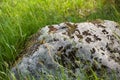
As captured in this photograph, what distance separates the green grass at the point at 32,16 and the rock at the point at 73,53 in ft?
1.25

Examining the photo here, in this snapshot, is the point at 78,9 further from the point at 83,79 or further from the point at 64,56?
the point at 83,79

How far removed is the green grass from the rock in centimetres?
38

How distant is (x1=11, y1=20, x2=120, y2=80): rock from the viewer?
337 cm

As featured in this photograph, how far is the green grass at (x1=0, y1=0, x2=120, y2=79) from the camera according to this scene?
426 centimetres

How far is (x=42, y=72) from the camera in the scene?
3.41 m

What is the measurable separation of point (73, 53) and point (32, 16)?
59.2 inches

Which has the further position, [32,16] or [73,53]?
[32,16]

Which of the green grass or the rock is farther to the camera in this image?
the green grass

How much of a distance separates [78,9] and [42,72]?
8.11 feet

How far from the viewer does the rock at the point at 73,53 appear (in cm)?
337

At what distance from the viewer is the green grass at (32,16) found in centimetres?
426

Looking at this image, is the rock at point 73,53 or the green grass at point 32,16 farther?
the green grass at point 32,16

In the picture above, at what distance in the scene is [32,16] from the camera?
4.82m

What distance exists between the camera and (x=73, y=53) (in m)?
3.51
